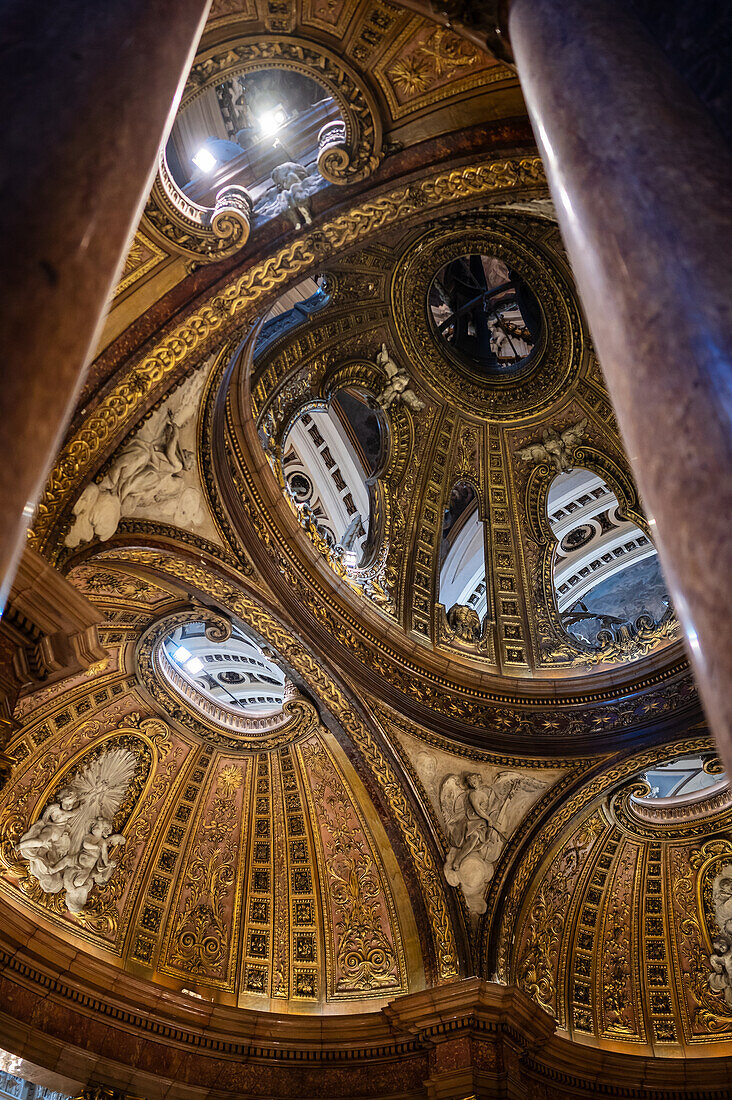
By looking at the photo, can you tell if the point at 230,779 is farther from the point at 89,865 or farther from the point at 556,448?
the point at 556,448

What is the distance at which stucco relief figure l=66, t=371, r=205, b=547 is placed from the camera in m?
7.10

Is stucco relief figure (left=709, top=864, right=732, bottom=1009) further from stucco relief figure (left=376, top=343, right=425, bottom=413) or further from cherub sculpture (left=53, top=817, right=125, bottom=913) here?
cherub sculpture (left=53, top=817, right=125, bottom=913)

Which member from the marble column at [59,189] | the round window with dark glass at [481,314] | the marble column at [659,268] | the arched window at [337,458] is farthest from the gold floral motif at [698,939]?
the marble column at [59,189]

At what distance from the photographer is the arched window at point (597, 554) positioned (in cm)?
1484

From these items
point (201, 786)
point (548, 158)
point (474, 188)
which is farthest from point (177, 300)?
point (201, 786)

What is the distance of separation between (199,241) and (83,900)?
7.21 meters

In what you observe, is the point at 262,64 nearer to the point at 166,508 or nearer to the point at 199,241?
the point at 199,241

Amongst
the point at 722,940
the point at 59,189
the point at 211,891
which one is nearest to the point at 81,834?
the point at 211,891

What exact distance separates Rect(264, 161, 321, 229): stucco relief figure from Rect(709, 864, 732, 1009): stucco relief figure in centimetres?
995

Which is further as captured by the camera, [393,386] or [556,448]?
[556,448]

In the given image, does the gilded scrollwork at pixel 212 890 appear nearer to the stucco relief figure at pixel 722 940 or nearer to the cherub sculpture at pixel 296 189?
the stucco relief figure at pixel 722 940

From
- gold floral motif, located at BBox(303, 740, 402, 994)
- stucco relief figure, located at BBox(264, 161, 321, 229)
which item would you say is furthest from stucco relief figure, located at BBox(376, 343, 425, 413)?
gold floral motif, located at BBox(303, 740, 402, 994)

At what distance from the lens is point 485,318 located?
12.3 meters

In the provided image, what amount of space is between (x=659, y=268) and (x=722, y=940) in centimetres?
1179
